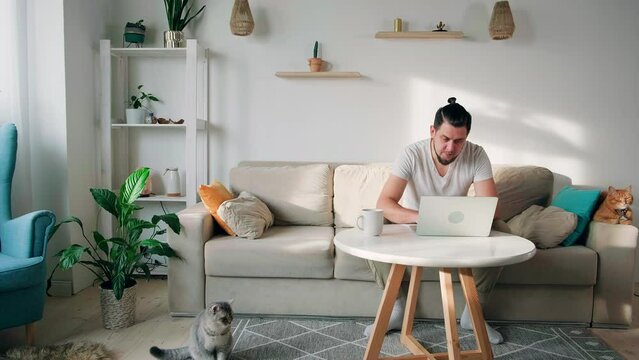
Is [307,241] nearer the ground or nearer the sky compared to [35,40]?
nearer the ground

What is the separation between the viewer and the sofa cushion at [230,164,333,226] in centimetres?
290

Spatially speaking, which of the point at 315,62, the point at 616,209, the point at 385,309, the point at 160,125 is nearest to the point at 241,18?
the point at 315,62

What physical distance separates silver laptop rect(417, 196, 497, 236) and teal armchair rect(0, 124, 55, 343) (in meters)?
1.53

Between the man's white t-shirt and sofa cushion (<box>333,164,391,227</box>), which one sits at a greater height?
the man's white t-shirt

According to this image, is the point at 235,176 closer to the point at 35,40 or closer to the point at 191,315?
the point at 191,315

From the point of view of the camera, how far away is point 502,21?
298cm

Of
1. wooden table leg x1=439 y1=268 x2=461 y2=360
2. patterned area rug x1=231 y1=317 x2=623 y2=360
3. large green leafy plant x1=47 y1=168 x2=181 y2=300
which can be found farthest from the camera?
large green leafy plant x1=47 y1=168 x2=181 y2=300

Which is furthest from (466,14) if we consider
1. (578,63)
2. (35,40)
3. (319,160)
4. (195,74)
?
(35,40)

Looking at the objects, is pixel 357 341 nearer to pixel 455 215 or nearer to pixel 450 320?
pixel 450 320

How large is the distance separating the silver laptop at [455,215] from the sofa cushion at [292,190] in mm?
1217

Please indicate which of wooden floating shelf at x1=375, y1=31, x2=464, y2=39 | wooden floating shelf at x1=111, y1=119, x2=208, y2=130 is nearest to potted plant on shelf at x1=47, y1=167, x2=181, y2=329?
wooden floating shelf at x1=111, y1=119, x2=208, y2=130

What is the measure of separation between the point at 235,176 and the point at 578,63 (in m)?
2.24

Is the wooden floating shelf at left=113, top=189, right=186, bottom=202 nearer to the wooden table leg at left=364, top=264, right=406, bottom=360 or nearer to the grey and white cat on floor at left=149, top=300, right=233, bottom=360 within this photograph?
the grey and white cat on floor at left=149, top=300, right=233, bottom=360

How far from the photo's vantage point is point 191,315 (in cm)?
247
